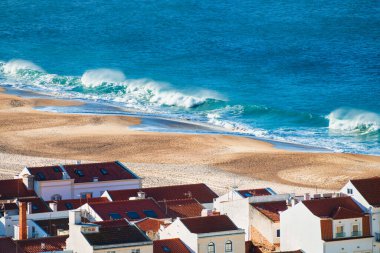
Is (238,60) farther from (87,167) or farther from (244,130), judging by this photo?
(87,167)

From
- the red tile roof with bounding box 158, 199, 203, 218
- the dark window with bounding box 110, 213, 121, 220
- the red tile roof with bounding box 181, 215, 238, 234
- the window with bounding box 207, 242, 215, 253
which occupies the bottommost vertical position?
the window with bounding box 207, 242, 215, 253

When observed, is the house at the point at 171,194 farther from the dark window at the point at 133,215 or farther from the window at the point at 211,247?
the window at the point at 211,247

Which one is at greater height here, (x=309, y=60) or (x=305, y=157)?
(x=309, y=60)

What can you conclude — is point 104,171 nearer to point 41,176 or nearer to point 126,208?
point 41,176

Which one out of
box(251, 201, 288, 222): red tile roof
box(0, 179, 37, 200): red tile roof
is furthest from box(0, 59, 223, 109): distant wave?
box(251, 201, 288, 222): red tile roof

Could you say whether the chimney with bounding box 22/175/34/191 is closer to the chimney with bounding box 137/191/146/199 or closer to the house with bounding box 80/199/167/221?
the chimney with bounding box 137/191/146/199

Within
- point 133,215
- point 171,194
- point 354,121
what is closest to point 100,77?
point 354,121

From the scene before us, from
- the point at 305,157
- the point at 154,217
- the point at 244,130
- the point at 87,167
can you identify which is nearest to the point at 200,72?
the point at 244,130
